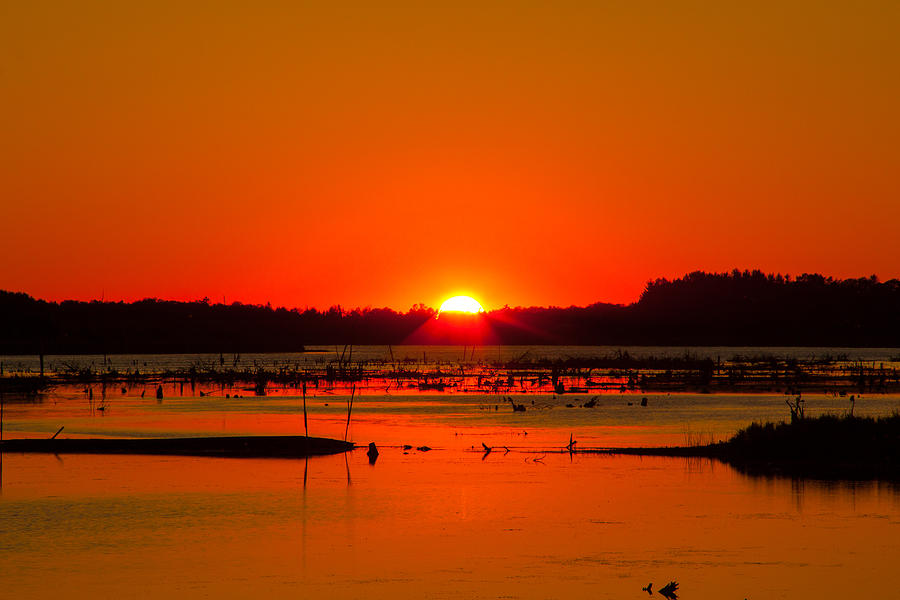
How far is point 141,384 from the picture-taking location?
3423 inches

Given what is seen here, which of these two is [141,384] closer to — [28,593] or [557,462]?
[557,462]

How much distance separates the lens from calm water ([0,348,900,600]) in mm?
21062

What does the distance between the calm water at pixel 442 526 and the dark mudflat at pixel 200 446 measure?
1.50 ft

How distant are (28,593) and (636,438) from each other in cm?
2856

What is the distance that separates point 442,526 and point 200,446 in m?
16.0

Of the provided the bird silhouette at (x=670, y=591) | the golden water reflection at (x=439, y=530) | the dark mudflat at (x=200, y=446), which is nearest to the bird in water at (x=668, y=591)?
the bird silhouette at (x=670, y=591)

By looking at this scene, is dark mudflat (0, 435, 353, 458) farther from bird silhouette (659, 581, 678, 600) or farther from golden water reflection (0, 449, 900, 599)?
bird silhouette (659, 581, 678, 600)

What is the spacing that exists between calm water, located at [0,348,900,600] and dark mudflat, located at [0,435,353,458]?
1.50ft

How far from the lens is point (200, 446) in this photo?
40062 mm

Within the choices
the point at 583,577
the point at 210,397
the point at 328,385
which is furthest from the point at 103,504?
the point at 328,385

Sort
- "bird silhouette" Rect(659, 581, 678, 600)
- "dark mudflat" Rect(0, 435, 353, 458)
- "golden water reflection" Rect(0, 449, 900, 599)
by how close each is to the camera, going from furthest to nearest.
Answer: "dark mudflat" Rect(0, 435, 353, 458) → "golden water reflection" Rect(0, 449, 900, 599) → "bird silhouette" Rect(659, 581, 678, 600)

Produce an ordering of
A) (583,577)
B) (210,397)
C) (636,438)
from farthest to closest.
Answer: (210,397) < (636,438) < (583,577)

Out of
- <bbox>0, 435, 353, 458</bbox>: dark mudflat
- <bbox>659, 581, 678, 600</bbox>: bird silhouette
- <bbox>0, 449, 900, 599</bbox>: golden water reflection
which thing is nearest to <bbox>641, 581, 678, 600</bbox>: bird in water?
<bbox>659, 581, 678, 600</bbox>: bird silhouette

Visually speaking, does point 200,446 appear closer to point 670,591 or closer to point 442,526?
point 442,526
